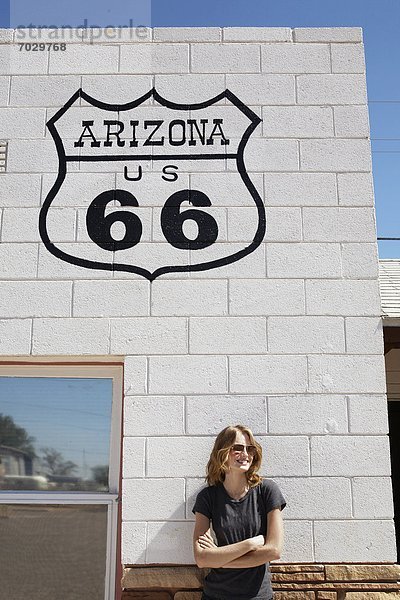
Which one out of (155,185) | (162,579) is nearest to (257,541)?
(162,579)

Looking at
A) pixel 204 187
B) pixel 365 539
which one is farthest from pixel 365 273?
pixel 365 539

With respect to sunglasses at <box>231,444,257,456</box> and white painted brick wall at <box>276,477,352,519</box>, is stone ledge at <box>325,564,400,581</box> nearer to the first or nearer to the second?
white painted brick wall at <box>276,477,352,519</box>

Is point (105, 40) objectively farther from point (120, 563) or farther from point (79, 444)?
point (120, 563)

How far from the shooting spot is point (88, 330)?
160 inches

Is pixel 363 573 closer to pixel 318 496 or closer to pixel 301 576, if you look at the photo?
pixel 301 576

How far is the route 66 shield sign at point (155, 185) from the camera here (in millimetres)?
4180

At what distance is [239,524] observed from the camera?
137 inches

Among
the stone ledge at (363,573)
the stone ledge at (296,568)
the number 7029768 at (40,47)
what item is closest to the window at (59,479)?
the stone ledge at (296,568)

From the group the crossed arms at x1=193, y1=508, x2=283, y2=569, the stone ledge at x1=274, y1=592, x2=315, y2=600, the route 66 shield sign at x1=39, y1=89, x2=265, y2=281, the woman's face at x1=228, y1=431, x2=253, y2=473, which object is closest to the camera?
the crossed arms at x1=193, y1=508, x2=283, y2=569

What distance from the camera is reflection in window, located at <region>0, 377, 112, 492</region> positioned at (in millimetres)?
4004

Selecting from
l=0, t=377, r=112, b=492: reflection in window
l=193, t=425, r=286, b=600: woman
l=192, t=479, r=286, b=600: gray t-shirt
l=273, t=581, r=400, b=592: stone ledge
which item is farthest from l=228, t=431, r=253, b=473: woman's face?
l=0, t=377, r=112, b=492: reflection in window

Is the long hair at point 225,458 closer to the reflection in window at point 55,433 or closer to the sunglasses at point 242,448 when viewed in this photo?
the sunglasses at point 242,448

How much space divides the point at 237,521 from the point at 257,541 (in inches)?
5.8

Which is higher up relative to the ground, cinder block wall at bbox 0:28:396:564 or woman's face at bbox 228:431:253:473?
cinder block wall at bbox 0:28:396:564
